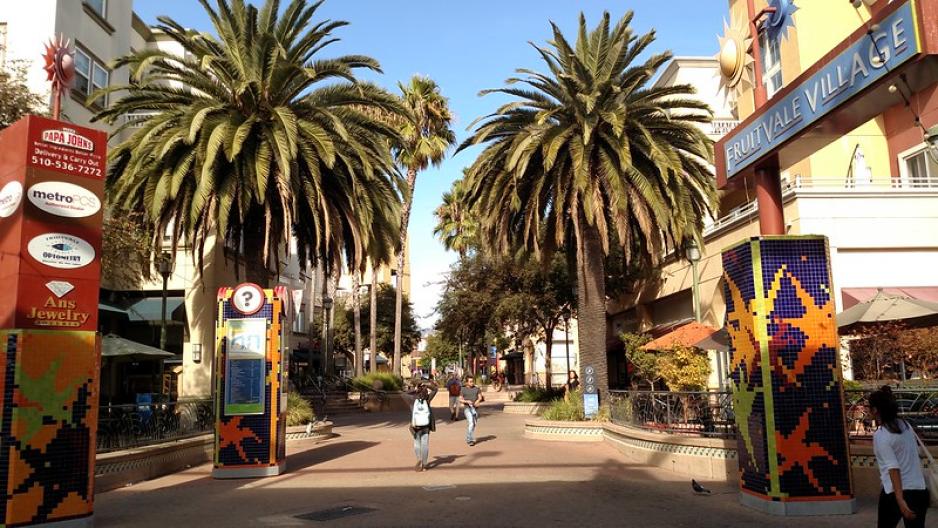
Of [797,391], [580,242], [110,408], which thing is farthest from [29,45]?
[797,391]

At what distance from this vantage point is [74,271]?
28.8 ft

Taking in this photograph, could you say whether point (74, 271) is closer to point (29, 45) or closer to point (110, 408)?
point (110, 408)

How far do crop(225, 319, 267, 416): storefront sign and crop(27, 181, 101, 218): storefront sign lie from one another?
4287mm

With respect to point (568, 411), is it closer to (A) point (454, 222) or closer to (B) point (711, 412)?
(B) point (711, 412)

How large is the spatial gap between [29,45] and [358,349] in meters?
22.5

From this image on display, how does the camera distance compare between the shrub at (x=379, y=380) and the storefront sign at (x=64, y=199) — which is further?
the shrub at (x=379, y=380)

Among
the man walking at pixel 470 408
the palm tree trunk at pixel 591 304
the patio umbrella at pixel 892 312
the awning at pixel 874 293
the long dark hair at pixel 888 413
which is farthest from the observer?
the awning at pixel 874 293

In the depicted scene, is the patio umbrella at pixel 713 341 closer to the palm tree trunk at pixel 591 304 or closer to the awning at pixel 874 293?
the palm tree trunk at pixel 591 304

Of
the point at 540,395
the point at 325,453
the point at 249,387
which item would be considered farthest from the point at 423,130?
the point at 249,387

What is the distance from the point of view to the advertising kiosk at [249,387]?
1269cm

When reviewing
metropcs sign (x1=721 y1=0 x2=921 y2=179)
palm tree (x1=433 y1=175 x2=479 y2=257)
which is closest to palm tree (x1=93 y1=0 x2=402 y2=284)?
metropcs sign (x1=721 y1=0 x2=921 y2=179)

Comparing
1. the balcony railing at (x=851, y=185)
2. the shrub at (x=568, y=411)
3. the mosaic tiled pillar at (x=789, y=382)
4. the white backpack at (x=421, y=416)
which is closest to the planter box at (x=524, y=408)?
the shrub at (x=568, y=411)

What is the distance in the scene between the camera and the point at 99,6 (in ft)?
80.3

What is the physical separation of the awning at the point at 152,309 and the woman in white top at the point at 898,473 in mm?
21277
